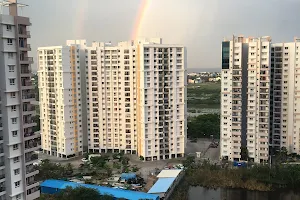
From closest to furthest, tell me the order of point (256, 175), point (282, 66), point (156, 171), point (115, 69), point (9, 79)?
1. point (9, 79)
2. point (256, 175)
3. point (156, 171)
4. point (282, 66)
5. point (115, 69)

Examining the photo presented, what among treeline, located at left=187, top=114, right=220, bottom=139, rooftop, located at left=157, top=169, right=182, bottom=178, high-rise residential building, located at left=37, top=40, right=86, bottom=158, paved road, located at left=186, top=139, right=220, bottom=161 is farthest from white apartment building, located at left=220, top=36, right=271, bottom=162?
high-rise residential building, located at left=37, top=40, right=86, bottom=158

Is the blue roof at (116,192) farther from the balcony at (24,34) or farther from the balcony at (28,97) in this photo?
the balcony at (24,34)

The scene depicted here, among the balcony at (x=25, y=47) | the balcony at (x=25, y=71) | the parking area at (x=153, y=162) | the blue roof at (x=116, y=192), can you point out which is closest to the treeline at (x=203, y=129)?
the parking area at (x=153, y=162)

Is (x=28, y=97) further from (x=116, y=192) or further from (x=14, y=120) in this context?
(x=116, y=192)

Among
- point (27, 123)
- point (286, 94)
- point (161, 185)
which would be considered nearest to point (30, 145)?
point (27, 123)

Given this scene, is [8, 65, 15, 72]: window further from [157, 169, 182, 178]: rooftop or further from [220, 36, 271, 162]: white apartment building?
[220, 36, 271, 162]: white apartment building

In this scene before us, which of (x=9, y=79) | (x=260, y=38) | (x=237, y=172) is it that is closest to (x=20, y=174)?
(x=9, y=79)

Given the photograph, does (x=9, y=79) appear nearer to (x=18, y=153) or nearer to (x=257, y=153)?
(x=18, y=153)

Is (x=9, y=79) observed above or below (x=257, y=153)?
above
